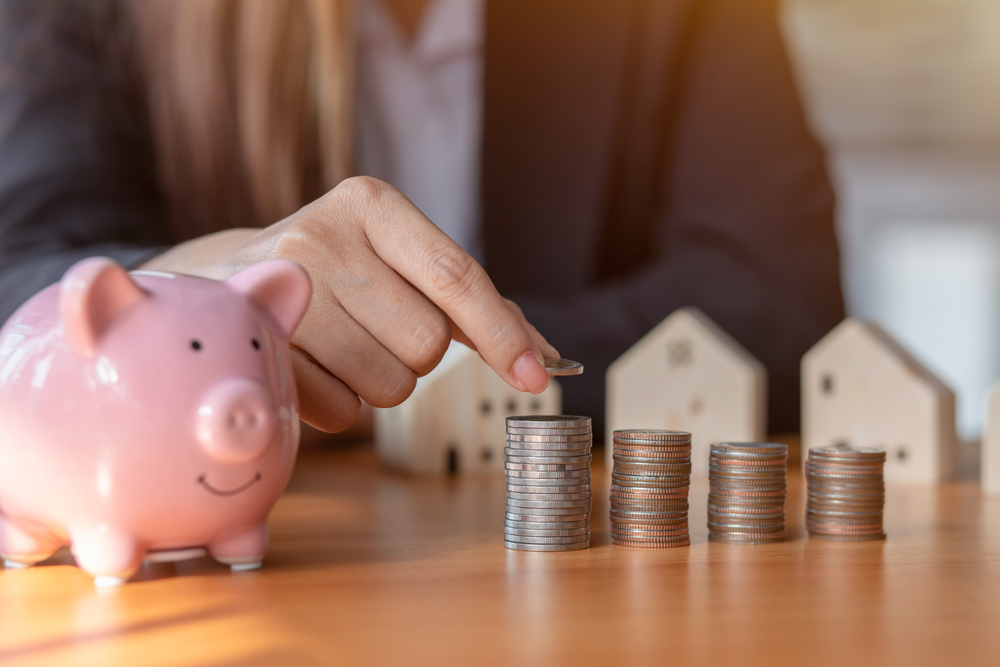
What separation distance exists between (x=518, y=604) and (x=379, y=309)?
0.36 m

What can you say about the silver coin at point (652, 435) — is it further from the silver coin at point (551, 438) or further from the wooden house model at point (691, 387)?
the wooden house model at point (691, 387)

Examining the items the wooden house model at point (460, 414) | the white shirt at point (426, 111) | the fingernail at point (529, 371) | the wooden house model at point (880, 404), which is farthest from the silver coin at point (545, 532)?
the white shirt at point (426, 111)

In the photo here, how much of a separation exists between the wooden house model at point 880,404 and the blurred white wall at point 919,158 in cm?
410

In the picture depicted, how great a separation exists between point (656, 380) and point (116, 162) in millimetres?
1322

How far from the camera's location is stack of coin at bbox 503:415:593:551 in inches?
33.1

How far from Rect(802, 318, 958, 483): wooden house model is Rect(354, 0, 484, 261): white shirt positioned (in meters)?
1.31

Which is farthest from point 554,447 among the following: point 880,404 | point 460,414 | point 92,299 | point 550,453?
point 880,404

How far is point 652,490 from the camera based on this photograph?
0.86 meters

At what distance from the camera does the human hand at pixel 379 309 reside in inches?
34.4

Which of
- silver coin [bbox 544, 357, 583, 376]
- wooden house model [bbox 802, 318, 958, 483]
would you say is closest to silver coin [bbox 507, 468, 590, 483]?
silver coin [bbox 544, 357, 583, 376]

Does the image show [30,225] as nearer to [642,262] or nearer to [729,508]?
[729,508]

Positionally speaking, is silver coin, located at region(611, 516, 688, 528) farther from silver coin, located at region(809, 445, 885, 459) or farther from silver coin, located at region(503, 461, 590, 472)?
silver coin, located at region(809, 445, 885, 459)

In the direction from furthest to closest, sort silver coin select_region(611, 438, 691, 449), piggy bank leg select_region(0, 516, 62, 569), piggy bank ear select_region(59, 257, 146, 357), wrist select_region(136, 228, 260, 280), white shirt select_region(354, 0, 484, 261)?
white shirt select_region(354, 0, 484, 261)
wrist select_region(136, 228, 260, 280)
silver coin select_region(611, 438, 691, 449)
piggy bank leg select_region(0, 516, 62, 569)
piggy bank ear select_region(59, 257, 146, 357)

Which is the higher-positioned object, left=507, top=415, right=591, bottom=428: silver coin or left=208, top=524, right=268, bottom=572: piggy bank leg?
left=507, top=415, right=591, bottom=428: silver coin
